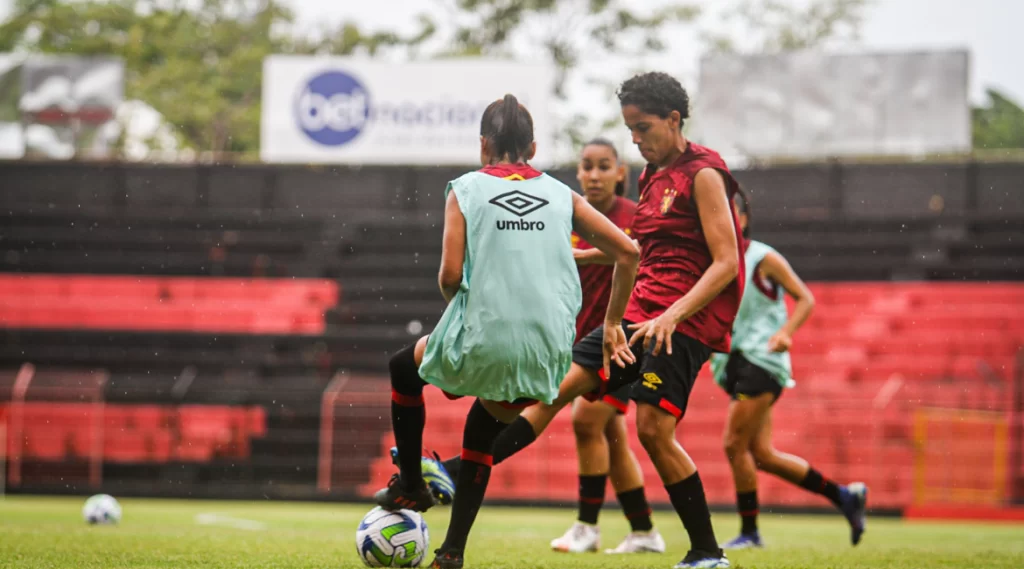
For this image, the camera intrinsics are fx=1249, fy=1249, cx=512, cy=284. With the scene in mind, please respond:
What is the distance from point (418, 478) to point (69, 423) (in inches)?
441

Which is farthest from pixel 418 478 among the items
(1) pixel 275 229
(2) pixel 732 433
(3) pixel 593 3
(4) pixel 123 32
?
(4) pixel 123 32

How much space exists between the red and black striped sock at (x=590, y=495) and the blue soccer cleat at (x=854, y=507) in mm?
1823

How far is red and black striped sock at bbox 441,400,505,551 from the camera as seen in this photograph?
16.2ft

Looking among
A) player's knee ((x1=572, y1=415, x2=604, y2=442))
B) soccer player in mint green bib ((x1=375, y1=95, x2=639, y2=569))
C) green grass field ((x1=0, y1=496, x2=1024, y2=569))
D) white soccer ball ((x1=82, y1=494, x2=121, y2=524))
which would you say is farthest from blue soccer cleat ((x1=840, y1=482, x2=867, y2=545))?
white soccer ball ((x1=82, y1=494, x2=121, y2=524))

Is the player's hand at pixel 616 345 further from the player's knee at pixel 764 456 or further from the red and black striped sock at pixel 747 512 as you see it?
the player's knee at pixel 764 456

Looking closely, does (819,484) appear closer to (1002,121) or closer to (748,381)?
(748,381)

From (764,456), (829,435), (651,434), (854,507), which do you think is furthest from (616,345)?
(829,435)

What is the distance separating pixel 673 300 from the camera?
18.1 ft

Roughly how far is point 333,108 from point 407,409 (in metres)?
15.6

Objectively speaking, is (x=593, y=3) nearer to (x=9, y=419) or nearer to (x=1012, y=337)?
(x=1012, y=337)

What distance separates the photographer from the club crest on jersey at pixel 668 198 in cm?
553

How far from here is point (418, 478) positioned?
504 centimetres

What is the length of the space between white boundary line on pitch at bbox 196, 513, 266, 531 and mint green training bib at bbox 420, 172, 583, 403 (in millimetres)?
4840

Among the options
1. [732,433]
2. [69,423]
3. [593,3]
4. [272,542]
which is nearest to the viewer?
[272,542]
